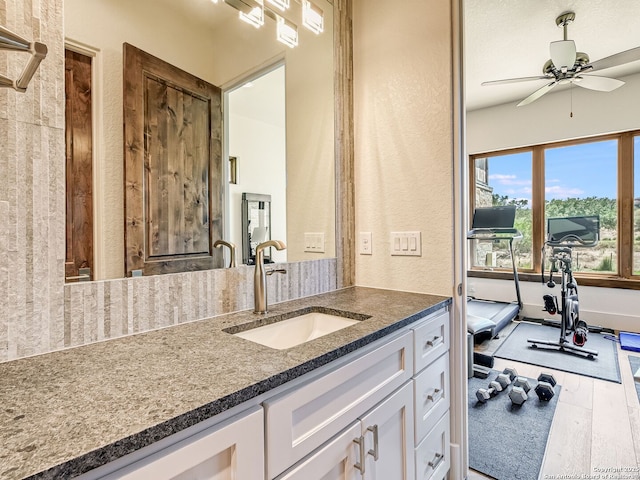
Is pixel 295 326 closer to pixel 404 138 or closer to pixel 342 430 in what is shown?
pixel 342 430

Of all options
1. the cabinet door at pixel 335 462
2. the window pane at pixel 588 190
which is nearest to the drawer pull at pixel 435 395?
the cabinet door at pixel 335 462

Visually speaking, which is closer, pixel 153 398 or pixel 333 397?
pixel 153 398

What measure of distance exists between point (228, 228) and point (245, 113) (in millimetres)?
509

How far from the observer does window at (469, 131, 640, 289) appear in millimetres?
3834

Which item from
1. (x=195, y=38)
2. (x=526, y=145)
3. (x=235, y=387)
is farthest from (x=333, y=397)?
(x=526, y=145)

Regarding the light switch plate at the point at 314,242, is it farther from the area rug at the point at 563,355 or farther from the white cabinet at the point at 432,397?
the area rug at the point at 563,355

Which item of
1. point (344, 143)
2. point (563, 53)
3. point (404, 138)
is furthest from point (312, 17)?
point (563, 53)

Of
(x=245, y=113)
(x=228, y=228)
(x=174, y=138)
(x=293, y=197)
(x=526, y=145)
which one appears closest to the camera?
(x=174, y=138)

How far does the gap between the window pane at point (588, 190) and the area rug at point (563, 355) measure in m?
1.01

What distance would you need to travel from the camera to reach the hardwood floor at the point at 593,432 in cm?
165

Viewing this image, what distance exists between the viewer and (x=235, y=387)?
0.66m

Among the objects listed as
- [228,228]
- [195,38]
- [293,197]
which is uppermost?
[195,38]

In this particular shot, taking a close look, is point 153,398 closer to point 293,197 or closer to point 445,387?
point 293,197

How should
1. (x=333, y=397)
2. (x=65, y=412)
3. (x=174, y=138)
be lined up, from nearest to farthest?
(x=65, y=412) < (x=333, y=397) < (x=174, y=138)
